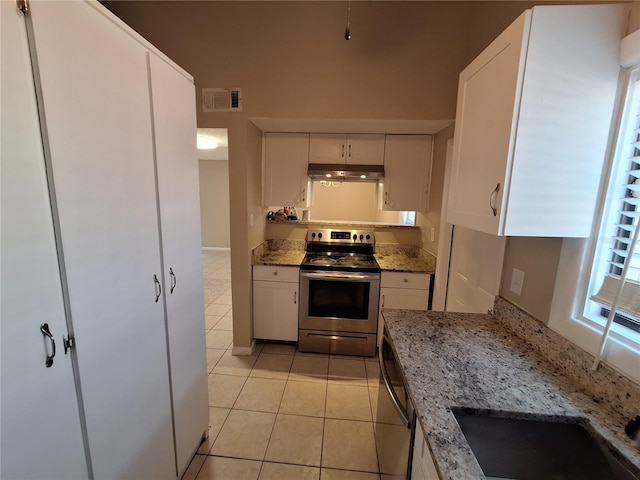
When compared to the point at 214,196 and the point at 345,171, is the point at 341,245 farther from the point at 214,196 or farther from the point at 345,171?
the point at 214,196

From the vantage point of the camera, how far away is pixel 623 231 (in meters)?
0.92

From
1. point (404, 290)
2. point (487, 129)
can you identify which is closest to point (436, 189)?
point (404, 290)

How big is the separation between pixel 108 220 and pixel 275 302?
6.14ft

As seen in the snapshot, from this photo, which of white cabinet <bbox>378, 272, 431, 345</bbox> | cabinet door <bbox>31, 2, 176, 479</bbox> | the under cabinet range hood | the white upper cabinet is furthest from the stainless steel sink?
the under cabinet range hood

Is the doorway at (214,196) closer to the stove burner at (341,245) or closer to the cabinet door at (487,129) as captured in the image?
the stove burner at (341,245)

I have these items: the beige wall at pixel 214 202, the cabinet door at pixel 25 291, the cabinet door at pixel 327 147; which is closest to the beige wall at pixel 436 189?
the cabinet door at pixel 327 147

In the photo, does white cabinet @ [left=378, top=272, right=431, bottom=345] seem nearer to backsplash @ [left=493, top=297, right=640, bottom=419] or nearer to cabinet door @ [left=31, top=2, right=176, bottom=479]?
backsplash @ [left=493, top=297, right=640, bottom=419]

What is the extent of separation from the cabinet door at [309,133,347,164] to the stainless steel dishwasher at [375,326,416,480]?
191 centimetres

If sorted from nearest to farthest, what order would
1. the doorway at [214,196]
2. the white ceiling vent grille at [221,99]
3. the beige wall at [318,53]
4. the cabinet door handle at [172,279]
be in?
the cabinet door handle at [172,279] → the beige wall at [318,53] → the white ceiling vent grille at [221,99] → the doorway at [214,196]

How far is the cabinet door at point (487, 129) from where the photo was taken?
96 centimetres

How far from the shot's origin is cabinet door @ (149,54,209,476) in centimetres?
121

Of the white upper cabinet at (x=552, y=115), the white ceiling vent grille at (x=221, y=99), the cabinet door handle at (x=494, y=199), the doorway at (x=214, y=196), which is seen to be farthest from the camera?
the doorway at (x=214, y=196)

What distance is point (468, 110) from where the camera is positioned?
4.20 ft

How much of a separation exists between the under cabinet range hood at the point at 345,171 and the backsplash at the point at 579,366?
1.70 meters
